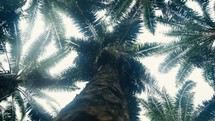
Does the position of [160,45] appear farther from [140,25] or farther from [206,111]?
[206,111]

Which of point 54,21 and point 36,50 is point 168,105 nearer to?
point 54,21

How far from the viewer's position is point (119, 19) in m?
9.14

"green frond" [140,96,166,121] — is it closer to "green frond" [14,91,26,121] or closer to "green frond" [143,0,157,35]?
"green frond" [143,0,157,35]

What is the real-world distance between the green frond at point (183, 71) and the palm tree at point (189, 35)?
7cm

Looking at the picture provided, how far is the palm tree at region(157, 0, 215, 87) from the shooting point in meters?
9.13

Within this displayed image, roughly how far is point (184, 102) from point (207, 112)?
722mm

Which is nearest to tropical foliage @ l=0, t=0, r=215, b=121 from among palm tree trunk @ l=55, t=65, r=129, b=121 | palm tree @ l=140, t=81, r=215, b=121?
palm tree @ l=140, t=81, r=215, b=121

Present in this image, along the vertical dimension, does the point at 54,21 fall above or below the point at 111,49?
above

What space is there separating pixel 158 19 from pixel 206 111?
10.3 ft

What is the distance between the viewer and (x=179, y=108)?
29.2ft

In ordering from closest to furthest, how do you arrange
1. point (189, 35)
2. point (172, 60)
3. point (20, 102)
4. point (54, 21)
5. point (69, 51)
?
point (54, 21), point (189, 35), point (69, 51), point (172, 60), point (20, 102)

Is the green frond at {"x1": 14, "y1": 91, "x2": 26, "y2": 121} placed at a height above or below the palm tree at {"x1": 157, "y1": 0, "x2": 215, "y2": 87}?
below

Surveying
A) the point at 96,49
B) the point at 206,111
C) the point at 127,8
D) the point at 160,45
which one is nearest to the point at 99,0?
the point at 127,8

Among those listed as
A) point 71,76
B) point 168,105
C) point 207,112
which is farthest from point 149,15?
point 207,112
